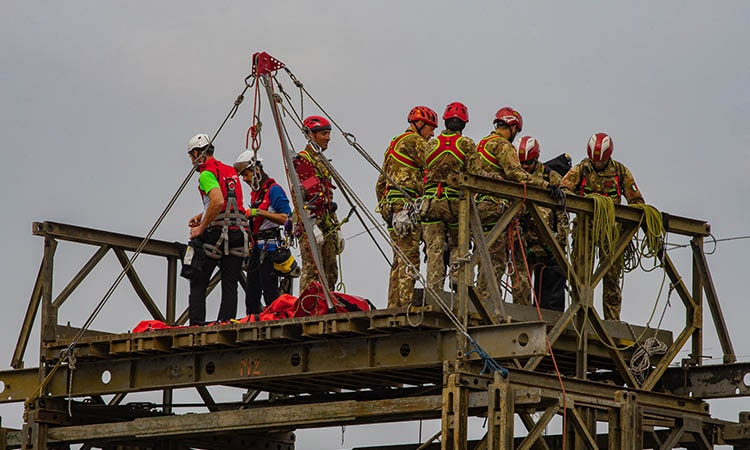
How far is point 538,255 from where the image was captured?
27.2 m

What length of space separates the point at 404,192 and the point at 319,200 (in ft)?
5.49

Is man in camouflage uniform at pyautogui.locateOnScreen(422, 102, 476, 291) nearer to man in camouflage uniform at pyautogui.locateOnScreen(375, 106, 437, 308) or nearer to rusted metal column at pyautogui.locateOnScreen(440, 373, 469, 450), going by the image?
man in camouflage uniform at pyautogui.locateOnScreen(375, 106, 437, 308)

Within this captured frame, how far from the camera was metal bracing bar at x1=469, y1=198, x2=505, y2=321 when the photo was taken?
2375 centimetres

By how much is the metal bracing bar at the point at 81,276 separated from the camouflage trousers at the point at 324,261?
13.3 feet

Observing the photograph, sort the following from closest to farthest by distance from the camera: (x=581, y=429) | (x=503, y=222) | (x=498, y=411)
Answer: (x=498, y=411) < (x=503, y=222) < (x=581, y=429)

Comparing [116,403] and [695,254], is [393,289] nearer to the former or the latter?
[695,254]

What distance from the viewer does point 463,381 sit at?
23562 millimetres

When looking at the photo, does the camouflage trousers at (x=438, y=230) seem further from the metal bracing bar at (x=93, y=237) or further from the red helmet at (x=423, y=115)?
the metal bracing bar at (x=93, y=237)

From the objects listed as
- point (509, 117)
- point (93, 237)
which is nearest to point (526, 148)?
point (509, 117)

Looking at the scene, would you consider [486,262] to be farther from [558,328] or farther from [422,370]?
[422,370]

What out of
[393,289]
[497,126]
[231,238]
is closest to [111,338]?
[231,238]

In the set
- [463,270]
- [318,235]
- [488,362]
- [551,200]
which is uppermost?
[318,235]

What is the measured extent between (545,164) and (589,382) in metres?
4.59

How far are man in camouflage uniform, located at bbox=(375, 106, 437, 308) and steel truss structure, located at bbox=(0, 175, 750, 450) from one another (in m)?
1.18
